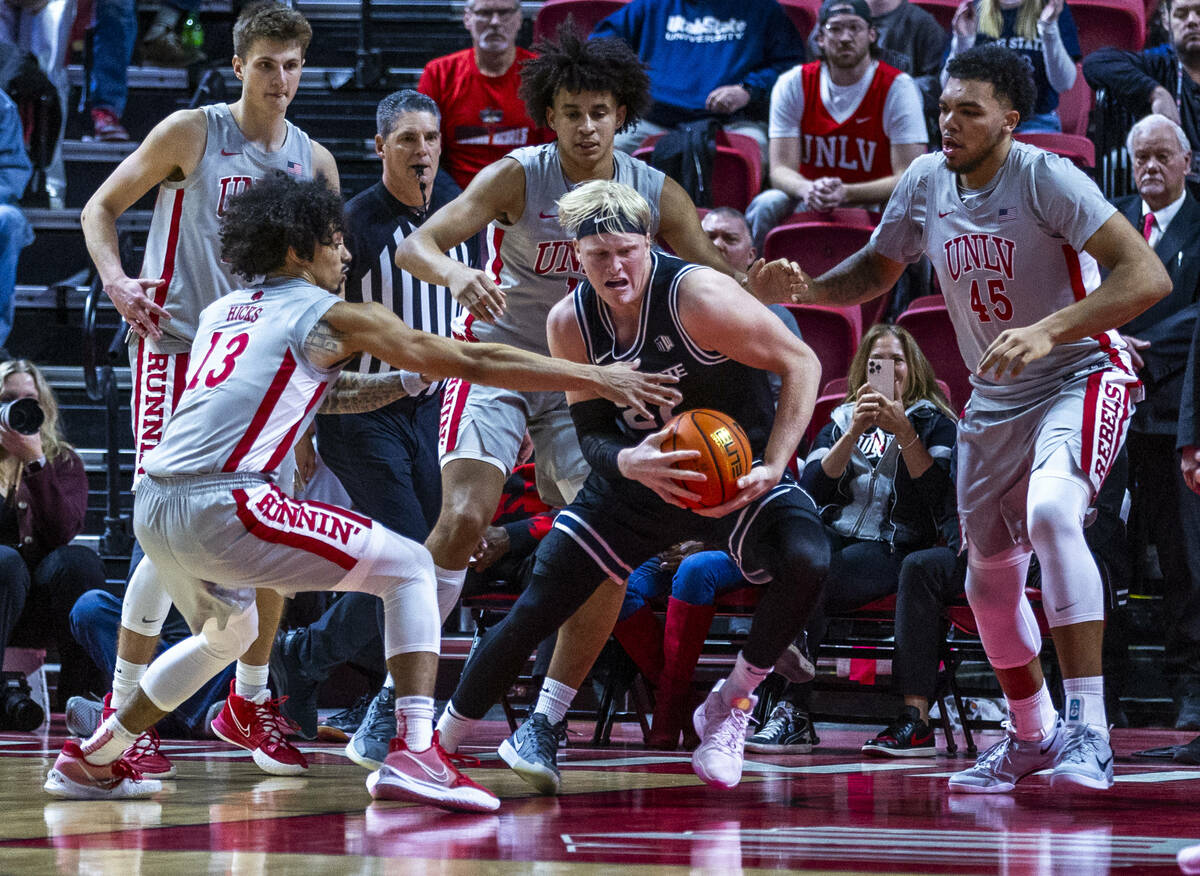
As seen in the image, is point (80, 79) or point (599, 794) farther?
point (80, 79)

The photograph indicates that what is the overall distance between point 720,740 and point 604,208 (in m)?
1.45

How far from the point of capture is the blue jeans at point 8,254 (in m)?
7.60

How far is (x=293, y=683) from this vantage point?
18.7ft

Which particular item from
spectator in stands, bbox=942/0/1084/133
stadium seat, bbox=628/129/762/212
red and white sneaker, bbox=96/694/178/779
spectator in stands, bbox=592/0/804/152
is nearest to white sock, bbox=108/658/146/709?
red and white sneaker, bbox=96/694/178/779

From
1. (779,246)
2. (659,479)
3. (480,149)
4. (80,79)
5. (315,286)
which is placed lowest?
(659,479)

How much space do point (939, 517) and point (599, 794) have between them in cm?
245

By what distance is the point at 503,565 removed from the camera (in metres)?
6.12

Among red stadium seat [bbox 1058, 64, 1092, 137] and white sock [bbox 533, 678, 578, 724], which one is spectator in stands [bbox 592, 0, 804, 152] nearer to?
red stadium seat [bbox 1058, 64, 1092, 137]

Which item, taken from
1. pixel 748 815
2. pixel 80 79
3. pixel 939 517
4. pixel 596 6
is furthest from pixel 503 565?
pixel 80 79

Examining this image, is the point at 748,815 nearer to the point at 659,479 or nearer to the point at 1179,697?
the point at 659,479

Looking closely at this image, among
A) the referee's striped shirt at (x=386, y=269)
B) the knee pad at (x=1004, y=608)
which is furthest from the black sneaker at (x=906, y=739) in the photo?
the referee's striped shirt at (x=386, y=269)

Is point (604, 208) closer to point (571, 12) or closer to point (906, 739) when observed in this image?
Result: point (906, 739)

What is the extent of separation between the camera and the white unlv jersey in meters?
3.75

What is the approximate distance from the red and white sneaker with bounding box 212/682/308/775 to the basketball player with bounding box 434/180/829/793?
2.35 ft
